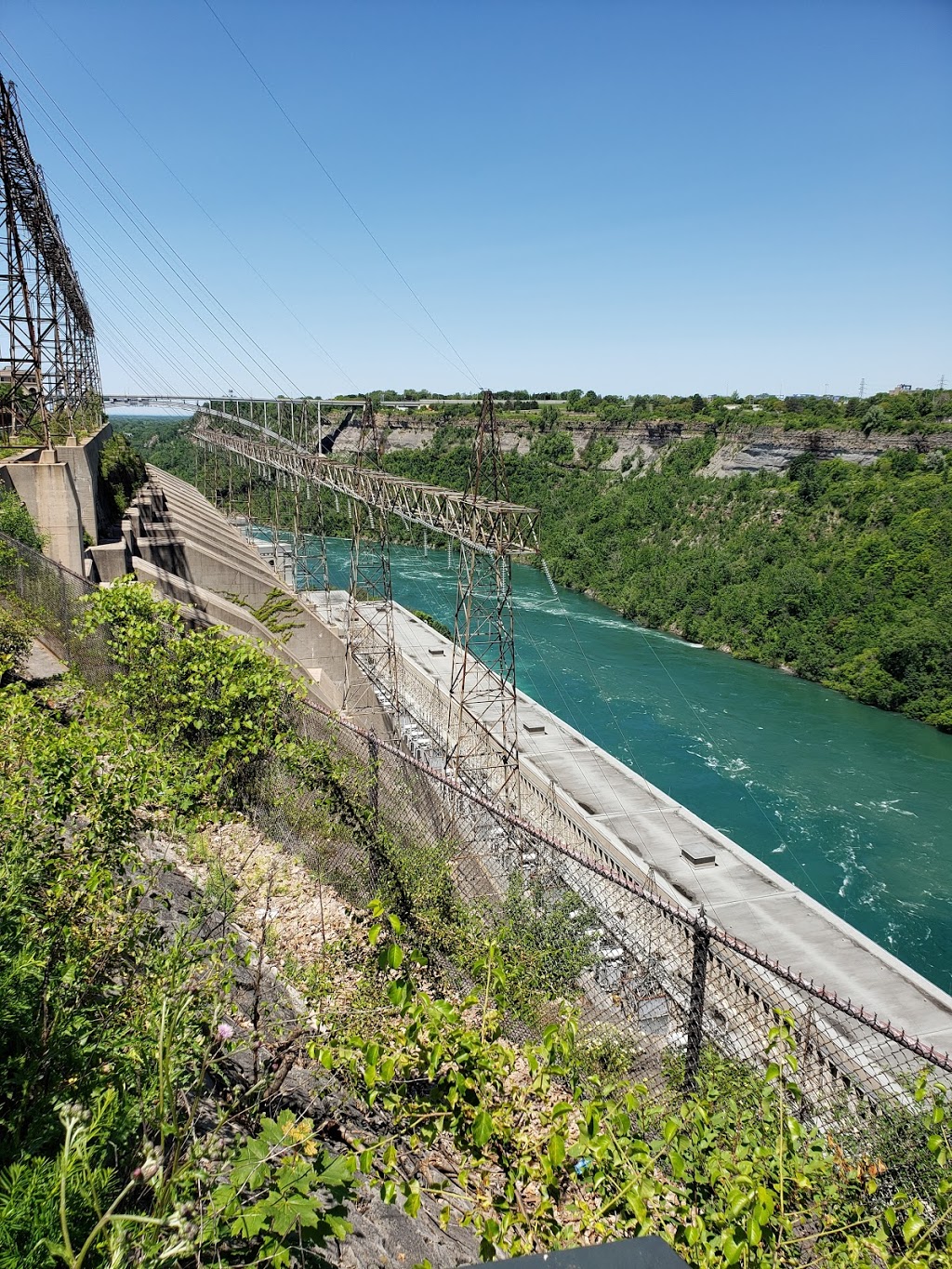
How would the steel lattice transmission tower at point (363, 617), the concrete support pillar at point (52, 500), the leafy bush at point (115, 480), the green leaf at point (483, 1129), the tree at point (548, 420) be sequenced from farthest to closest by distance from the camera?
the tree at point (548, 420) → the leafy bush at point (115, 480) → the steel lattice transmission tower at point (363, 617) → the concrete support pillar at point (52, 500) → the green leaf at point (483, 1129)

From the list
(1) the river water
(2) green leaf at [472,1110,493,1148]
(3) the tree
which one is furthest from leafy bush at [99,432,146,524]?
(3) the tree

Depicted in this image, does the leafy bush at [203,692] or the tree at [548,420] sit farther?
the tree at [548,420]

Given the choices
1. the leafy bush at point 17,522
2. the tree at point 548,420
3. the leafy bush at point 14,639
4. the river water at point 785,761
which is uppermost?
the tree at point 548,420

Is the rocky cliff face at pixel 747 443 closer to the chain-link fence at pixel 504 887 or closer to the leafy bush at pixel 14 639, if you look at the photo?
the chain-link fence at pixel 504 887

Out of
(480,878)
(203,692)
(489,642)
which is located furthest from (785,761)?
(203,692)

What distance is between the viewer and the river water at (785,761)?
15031 mm

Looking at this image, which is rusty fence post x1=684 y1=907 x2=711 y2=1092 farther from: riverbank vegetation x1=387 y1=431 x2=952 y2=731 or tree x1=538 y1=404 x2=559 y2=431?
tree x1=538 y1=404 x2=559 y2=431

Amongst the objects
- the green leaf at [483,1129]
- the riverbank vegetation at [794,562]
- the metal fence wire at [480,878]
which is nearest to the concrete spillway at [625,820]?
the metal fence wire at [480,878]

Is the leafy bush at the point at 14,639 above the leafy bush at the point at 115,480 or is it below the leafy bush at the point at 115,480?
below

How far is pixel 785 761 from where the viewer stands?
20812 millimetres

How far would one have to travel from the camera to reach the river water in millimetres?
15031

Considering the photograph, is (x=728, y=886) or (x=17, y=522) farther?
(x=728, y=886)

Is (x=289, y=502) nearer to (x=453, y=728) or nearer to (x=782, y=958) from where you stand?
(x=453, y=728)

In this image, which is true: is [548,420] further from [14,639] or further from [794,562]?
[14,639]
